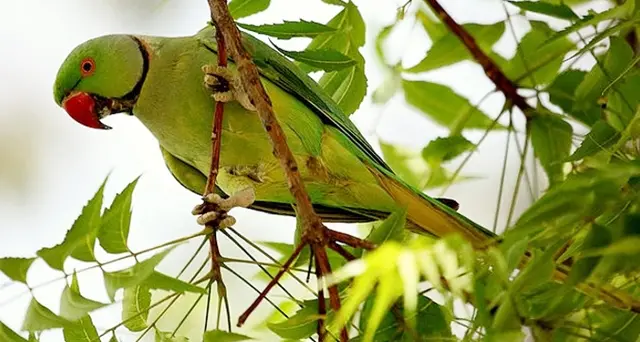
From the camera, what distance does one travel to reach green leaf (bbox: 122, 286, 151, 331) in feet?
2.91

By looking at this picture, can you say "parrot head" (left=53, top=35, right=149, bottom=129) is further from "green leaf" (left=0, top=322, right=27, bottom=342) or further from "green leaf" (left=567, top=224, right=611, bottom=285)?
"green leaf" (left=567, top=224, right=611, bottom=285)

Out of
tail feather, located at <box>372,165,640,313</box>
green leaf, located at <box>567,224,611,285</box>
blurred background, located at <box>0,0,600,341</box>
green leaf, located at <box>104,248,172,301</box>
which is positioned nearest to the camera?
green leaf, located at <box>567,224,611,285</box>

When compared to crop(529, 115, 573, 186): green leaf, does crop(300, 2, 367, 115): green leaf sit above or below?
above

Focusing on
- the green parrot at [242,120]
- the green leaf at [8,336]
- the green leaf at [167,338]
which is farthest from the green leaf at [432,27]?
the green leaf at [8,336]

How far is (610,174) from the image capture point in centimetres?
60

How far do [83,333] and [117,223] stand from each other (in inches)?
5.5

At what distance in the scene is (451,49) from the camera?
4.08 feet

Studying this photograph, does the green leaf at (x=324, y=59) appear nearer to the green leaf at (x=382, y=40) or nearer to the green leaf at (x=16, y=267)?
the green leaf at (x=382, y=40)

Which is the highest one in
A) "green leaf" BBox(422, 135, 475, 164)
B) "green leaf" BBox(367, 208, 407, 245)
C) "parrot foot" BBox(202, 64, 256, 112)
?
"parrot foot" BBox(202, 64, 256, 112)

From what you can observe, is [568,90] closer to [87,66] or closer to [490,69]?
[490,69]

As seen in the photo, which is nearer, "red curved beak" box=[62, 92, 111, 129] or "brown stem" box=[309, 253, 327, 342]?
"brown stem" box=[309, 253, 327, 342]

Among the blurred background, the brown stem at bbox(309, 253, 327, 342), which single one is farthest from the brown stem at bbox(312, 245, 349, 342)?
the blurred background

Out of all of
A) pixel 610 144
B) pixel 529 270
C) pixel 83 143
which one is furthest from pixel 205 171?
pixel 83 143

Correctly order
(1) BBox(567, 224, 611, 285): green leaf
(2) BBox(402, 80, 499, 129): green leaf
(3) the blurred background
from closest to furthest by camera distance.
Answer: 1. (1) BBox(567, 224, 611, 285): green leaf
2. (2) BBox(402, 80, 499, 129): green leaf
3. (3) the blurred background
